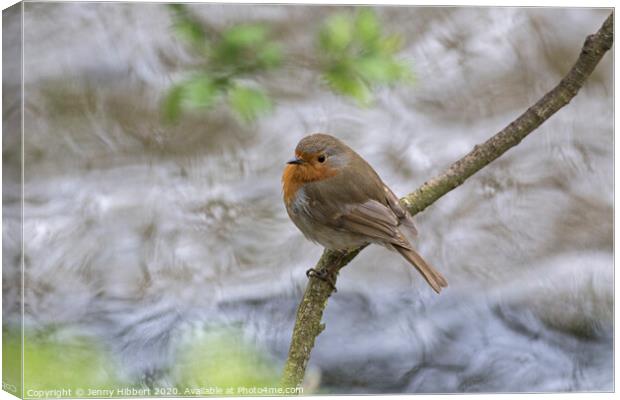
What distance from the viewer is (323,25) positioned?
417 centimetres

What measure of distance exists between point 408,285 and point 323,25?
1321mm

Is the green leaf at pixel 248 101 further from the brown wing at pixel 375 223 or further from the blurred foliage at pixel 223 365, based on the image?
the blurred foliage at pixel 223 365

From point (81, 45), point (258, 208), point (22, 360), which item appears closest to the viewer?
point (22, 360)

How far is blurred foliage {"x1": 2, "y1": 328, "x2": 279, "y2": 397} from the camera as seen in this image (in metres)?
3.84

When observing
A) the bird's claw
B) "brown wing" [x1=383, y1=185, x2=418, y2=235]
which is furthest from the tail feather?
the bird's claw

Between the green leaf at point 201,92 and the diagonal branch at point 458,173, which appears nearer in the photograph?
the diagonal branch at point 458,173

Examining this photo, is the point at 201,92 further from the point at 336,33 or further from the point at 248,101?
the point at 336,33

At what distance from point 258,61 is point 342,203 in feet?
2.60

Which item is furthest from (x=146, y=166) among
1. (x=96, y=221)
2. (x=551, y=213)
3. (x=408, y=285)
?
(x=551, y=213)

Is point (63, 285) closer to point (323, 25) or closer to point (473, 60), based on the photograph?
point (323, 25)

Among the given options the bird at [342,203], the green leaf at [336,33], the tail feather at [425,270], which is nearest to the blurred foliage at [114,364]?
the bird at [342,203]

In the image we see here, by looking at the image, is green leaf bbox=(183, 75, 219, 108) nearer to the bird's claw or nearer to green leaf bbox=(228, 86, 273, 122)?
green leaf bbox=(228, 86, 273, 122)

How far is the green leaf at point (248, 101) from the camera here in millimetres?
3867

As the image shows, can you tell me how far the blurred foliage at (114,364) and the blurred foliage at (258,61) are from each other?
39.7 inches
